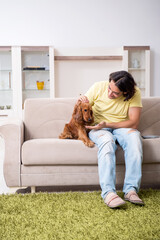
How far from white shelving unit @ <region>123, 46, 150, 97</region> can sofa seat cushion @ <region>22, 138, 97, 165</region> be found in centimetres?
320

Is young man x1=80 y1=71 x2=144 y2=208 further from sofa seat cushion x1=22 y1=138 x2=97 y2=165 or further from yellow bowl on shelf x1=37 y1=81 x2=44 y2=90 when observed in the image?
yellow bowl on shelf x1=37 y1=81 x2=44 y2=90

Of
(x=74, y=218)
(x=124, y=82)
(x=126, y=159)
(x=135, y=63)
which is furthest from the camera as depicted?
(x=135, y=63)

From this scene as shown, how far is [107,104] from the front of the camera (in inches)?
89.9

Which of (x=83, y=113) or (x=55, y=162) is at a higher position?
(x=83, y=113)

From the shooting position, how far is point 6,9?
16.7 feet

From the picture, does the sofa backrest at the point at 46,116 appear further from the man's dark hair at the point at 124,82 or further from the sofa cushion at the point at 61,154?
the man's dark hair at the point at 124,82

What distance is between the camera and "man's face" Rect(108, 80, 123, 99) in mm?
2133

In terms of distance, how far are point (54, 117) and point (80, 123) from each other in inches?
18.4

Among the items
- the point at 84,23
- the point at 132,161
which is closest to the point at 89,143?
the point at 132,161

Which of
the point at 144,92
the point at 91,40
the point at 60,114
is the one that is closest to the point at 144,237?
the point at 60,114

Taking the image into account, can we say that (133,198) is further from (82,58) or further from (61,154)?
(82,58)

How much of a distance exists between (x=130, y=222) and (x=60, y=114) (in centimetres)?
132

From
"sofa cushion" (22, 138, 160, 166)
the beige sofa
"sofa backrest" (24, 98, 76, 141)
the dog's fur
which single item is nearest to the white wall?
"sofa backrest" (24, 98, 76, 141)

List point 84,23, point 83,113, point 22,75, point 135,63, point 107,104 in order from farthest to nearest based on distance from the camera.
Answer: point 84,23
point 135,63
point 22,75
point 107,104
point 83,113
